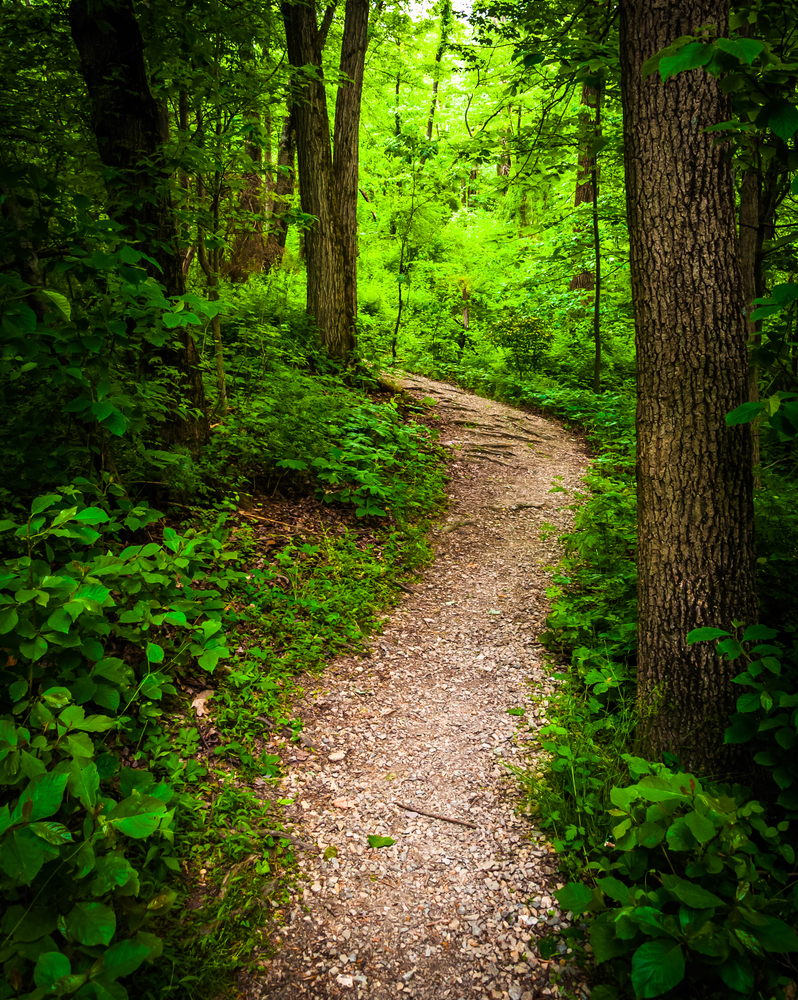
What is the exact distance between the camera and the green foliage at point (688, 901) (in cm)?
178

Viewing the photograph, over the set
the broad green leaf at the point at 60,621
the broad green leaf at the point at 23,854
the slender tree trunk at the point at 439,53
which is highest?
the slender tree trunk at the point at 439,53

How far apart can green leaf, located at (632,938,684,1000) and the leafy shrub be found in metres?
1.61

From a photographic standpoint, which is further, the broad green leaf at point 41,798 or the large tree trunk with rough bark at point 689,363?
the large tree trunk with rough bark at point 689,363

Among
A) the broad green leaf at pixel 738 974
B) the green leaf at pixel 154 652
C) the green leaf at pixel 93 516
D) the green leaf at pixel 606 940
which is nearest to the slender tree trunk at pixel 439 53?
the green leaf at pixel 93 516

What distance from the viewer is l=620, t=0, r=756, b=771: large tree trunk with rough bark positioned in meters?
2.69

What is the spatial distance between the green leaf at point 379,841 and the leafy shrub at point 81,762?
0.97 m

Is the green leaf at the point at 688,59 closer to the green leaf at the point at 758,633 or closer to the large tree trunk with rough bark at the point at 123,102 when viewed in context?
the green leaf at the point at 758,633

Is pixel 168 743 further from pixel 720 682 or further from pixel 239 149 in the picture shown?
pixel 239 149

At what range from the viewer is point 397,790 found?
3057mm

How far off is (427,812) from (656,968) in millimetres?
1363

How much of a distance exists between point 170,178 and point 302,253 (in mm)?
11438

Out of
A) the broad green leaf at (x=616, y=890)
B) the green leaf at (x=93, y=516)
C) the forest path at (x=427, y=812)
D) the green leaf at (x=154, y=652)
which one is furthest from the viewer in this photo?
the green leaf at (x=154, y=652)

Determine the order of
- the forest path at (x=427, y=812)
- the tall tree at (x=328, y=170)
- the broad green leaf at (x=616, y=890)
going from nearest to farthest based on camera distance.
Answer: the broad green leaf at (x=616, y=890), the forest path at (x=427, y=812), the tall tree at (x=328, y=170)

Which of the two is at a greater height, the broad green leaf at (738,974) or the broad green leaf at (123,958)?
the broad green leaf at (123,958)
